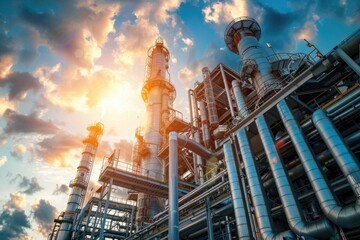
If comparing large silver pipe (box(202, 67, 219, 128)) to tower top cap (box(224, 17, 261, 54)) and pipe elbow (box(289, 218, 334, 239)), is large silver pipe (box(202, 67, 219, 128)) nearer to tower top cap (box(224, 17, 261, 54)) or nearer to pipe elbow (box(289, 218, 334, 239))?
tower top cap (box(224, 17, 261, 54))

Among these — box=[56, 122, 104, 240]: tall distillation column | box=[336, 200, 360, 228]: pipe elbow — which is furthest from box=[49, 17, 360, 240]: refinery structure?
box=[56, 122, 104, 240]: tall distillation column

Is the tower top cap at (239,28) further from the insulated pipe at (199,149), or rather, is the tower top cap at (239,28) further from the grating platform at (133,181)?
the grating platform at (133,181)

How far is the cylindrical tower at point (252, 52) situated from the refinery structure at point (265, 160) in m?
0.11

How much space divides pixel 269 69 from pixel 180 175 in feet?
57.9

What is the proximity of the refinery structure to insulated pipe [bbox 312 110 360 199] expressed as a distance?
37mm

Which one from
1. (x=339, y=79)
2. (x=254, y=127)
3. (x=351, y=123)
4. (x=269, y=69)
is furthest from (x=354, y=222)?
(x=269, y=69)

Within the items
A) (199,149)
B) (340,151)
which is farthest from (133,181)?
(340,151)

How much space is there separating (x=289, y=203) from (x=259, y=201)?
150 centimetres

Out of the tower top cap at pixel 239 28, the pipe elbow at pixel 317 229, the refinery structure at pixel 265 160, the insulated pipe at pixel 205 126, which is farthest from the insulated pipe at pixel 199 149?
the tower top cap at pixel 239 28

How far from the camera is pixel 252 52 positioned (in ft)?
74.7

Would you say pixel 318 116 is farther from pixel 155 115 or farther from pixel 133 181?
pixel 155 115

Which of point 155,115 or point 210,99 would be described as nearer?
point 210,99

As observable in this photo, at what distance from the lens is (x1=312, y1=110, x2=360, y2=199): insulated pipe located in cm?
802

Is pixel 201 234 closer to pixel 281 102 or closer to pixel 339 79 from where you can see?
pixel 281 102
